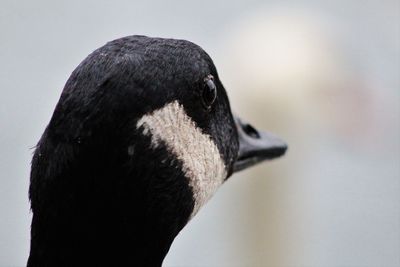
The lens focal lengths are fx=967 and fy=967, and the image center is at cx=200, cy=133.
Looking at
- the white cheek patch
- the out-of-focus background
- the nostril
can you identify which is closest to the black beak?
the nostril

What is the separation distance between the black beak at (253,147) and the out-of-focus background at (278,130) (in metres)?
2.51

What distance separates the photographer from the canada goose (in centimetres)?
151

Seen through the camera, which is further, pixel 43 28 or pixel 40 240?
pixel 43 28

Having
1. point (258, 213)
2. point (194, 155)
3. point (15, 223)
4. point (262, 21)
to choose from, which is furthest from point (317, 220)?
point (194, 155)

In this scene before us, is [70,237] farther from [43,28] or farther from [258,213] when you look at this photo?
[43,28]

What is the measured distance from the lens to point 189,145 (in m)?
1.70

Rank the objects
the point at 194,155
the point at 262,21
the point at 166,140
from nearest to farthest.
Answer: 1. the point at 166,140
2. the point at 194,155
3. the point at 262,21

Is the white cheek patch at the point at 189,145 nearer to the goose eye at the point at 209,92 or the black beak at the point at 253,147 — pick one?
the goose eye at the point at 209,92

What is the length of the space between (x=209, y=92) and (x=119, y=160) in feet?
1.02

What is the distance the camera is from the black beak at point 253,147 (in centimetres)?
208

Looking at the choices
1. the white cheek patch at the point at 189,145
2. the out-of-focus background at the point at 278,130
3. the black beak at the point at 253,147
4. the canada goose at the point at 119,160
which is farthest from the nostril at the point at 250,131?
the out-of-focus background at the point at 278,130

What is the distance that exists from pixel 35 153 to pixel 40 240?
0.47ft

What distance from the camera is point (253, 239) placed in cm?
502

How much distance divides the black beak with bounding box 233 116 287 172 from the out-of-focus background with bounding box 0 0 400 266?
251 centimetres
